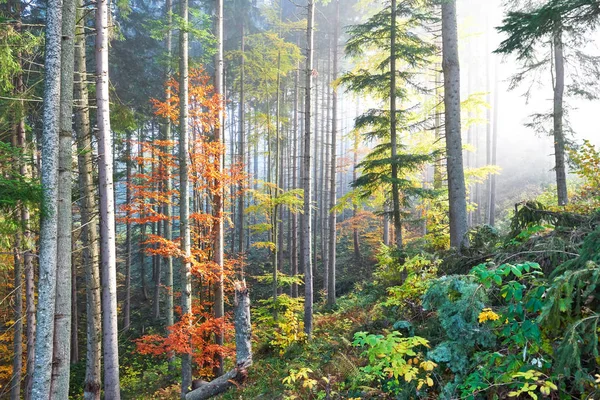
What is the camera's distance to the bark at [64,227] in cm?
500

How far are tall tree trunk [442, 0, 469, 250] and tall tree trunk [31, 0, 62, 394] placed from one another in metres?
7.80

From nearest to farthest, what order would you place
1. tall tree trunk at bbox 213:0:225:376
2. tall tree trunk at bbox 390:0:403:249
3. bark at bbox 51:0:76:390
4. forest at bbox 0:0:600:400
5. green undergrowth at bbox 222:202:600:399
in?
green undergrowth at bbox 222:202:600:399 → forest at bbox 0:0:600:400 → bark at bbox 51:0:76:390 → tall tree trunk at bbox 390:0:403:249 → tall tree trunk at bbox 213:0:225:376

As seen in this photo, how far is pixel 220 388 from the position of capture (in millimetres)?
7887

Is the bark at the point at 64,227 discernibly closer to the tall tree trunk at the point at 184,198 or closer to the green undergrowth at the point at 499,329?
the tall tree trunk at the point at 184,198

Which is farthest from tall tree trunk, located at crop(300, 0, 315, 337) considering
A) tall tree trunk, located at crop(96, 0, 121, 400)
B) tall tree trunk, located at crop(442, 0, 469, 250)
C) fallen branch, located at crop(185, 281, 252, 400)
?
tall tree trunk, located at crop(96, 0, 121, 400)

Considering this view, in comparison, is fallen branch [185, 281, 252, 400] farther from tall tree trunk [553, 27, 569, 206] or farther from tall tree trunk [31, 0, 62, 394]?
tall tree trunk [553, 27, 569, 206]

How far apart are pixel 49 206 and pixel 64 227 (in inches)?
27.6

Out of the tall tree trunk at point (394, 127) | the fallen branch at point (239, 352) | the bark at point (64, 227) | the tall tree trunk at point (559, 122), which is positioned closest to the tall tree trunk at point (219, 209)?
the fallen branch at point (239, 352)

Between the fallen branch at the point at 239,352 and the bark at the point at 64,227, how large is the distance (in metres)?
3.51

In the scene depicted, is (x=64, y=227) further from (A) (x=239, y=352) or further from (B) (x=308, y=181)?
(B) (x=308, y=181)

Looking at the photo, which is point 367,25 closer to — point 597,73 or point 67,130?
point 67,130

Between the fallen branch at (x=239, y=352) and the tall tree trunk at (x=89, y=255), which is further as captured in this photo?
the fallen branch at (x=239, y=352)

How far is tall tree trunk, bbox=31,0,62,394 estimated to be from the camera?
449cm

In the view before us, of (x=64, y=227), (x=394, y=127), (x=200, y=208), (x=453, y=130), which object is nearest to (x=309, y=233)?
(x=394, y=127)
